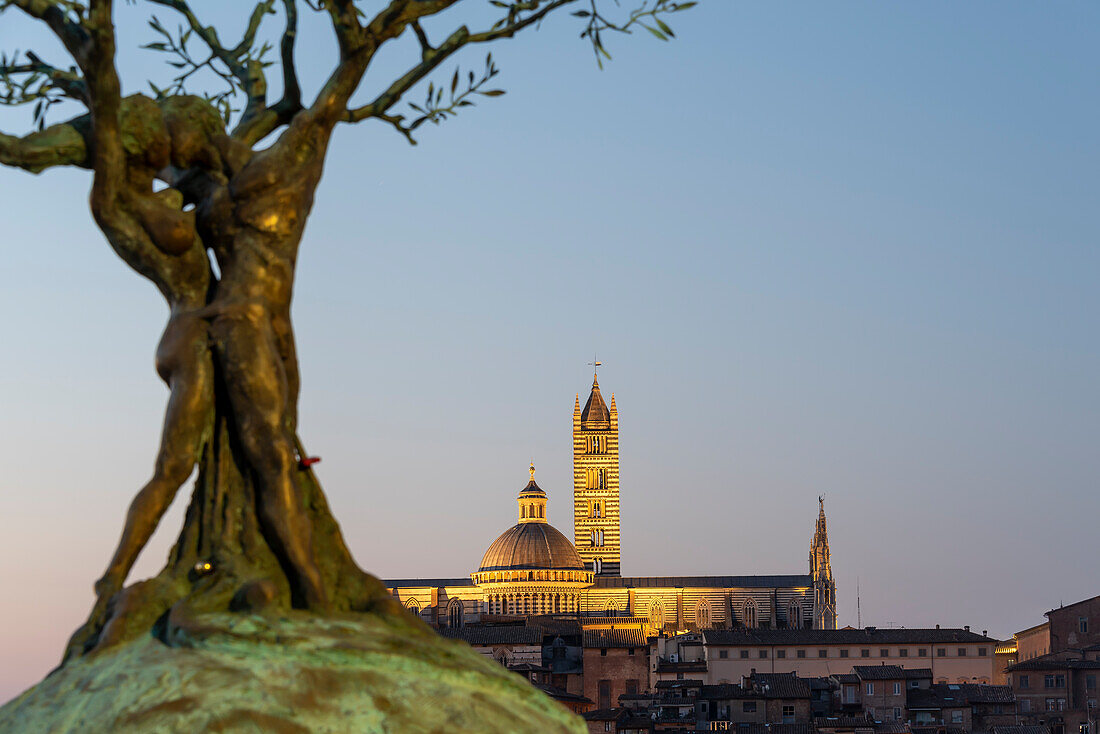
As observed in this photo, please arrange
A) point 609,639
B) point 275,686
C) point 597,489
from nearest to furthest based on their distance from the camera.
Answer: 1. point 275,686
2. point 609,639
3. point 597,489

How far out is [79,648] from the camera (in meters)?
8.68

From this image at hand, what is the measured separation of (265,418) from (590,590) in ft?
480

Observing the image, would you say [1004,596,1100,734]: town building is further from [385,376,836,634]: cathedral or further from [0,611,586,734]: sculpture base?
[385,376,836,634]: cathedral

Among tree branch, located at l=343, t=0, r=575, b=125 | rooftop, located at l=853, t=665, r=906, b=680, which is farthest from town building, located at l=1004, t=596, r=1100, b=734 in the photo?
tree branch, located at l=343, t=0, r=575, b=125

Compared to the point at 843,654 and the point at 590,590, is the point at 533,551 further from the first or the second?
the point at 843,654

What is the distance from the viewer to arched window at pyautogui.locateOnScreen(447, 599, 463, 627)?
495 ft

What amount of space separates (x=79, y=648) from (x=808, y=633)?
267ft

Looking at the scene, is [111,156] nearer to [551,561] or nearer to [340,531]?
[340,531]

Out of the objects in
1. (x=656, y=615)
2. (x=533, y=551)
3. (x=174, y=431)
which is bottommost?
(x=174, y=431)

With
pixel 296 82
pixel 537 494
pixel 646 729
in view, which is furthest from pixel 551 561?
pixel 296 82

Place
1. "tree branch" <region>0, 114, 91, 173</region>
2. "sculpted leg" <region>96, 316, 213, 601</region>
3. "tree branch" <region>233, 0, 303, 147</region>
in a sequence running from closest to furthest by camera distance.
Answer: "sculpted leg" <region>96, 316, 213, 601</region> → "tree branch" <region>0, 114, 91, 173</region> → "tree branch" <region>233, 0, 303, 147</region>

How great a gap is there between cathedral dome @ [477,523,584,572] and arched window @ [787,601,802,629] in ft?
66.4

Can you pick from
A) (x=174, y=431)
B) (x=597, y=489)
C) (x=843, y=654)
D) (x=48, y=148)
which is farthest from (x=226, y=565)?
(x=597, y=489)

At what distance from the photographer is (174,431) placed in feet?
30.6
